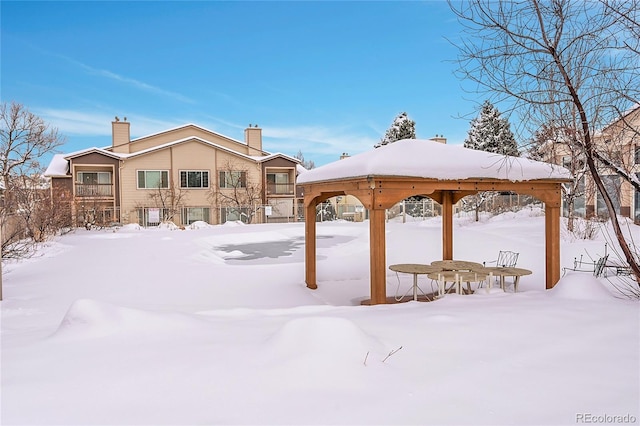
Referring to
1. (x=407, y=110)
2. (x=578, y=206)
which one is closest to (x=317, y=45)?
(x=407, y=110)

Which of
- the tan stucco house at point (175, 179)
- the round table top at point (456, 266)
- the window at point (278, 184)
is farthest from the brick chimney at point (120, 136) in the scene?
the round table top at point (456, 266)

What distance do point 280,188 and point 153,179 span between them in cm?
939

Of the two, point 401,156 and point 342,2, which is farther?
point 342,2

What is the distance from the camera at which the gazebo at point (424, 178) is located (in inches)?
299

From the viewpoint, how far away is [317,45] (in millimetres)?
27875

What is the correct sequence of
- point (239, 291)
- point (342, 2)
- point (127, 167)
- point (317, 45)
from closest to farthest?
point (239, 291)
point (342, 2)
point (317, 45)
point (127, 167)

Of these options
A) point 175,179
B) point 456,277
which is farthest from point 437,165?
point 175,179

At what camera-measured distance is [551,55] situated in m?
6.38

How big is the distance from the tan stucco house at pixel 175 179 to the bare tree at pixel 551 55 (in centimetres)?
2559

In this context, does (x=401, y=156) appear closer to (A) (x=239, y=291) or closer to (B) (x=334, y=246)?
(A) (x=239, y=291)

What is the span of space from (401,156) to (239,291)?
4435mm

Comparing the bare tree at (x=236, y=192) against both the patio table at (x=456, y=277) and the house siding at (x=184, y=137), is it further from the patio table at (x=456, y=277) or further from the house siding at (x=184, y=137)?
the patio table at (x=456, y=277)

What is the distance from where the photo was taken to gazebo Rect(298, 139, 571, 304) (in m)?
7.59

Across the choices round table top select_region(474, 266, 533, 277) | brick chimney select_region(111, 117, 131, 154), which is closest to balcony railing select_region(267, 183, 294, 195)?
brick chimney select_region(111, 117, 131, 154)
